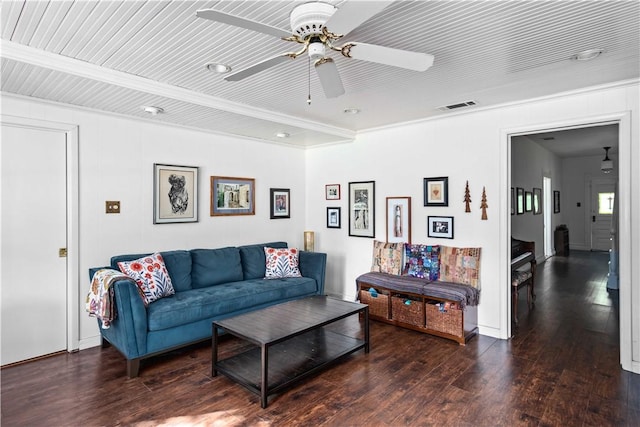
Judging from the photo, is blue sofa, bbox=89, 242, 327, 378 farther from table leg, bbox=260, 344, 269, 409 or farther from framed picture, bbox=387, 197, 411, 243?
table leg, bbox=260, 344, 269, 409

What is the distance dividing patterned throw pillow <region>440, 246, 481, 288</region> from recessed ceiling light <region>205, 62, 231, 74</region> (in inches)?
120

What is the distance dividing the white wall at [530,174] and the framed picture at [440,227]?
8.78ft

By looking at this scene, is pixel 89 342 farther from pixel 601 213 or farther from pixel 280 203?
pixel 601 213

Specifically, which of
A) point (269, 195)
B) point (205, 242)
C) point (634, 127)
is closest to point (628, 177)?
point (634, 127)

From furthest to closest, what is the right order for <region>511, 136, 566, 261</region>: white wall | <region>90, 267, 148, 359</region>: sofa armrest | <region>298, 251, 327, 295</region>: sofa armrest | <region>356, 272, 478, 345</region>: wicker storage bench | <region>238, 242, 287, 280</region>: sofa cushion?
1. <region>511, 136, 566, 261</region>: white wall
2. <region>298, 251, 327, 295</region>: sofa armrest
3. <region>238, 242, 287, 280</region>: sofa cushion
4. <region>356, 272, 478, 345</region>: wicker storage bench
5. <region>90, 267, 148, 359</region>: sofa armrest

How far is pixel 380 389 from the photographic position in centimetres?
277

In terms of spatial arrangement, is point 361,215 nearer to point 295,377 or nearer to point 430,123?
point 430,123

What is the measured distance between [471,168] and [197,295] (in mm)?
3267

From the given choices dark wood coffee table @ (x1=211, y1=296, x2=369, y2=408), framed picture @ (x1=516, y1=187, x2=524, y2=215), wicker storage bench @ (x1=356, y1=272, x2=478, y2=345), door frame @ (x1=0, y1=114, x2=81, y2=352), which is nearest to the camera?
dark wood coffee table @ (x1=211, y1=296, x2=369, y2=408)

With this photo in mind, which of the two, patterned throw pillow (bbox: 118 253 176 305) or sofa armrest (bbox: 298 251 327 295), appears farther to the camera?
sofa armrest (bbox: 298 251 327 295)

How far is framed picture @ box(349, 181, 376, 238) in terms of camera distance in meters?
4.98

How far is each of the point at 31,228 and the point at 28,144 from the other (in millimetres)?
781

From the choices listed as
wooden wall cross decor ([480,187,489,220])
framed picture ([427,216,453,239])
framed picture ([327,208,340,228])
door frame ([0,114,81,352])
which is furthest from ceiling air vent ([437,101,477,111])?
door frame ([0,114,81,352])

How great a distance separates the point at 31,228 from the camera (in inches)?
131
